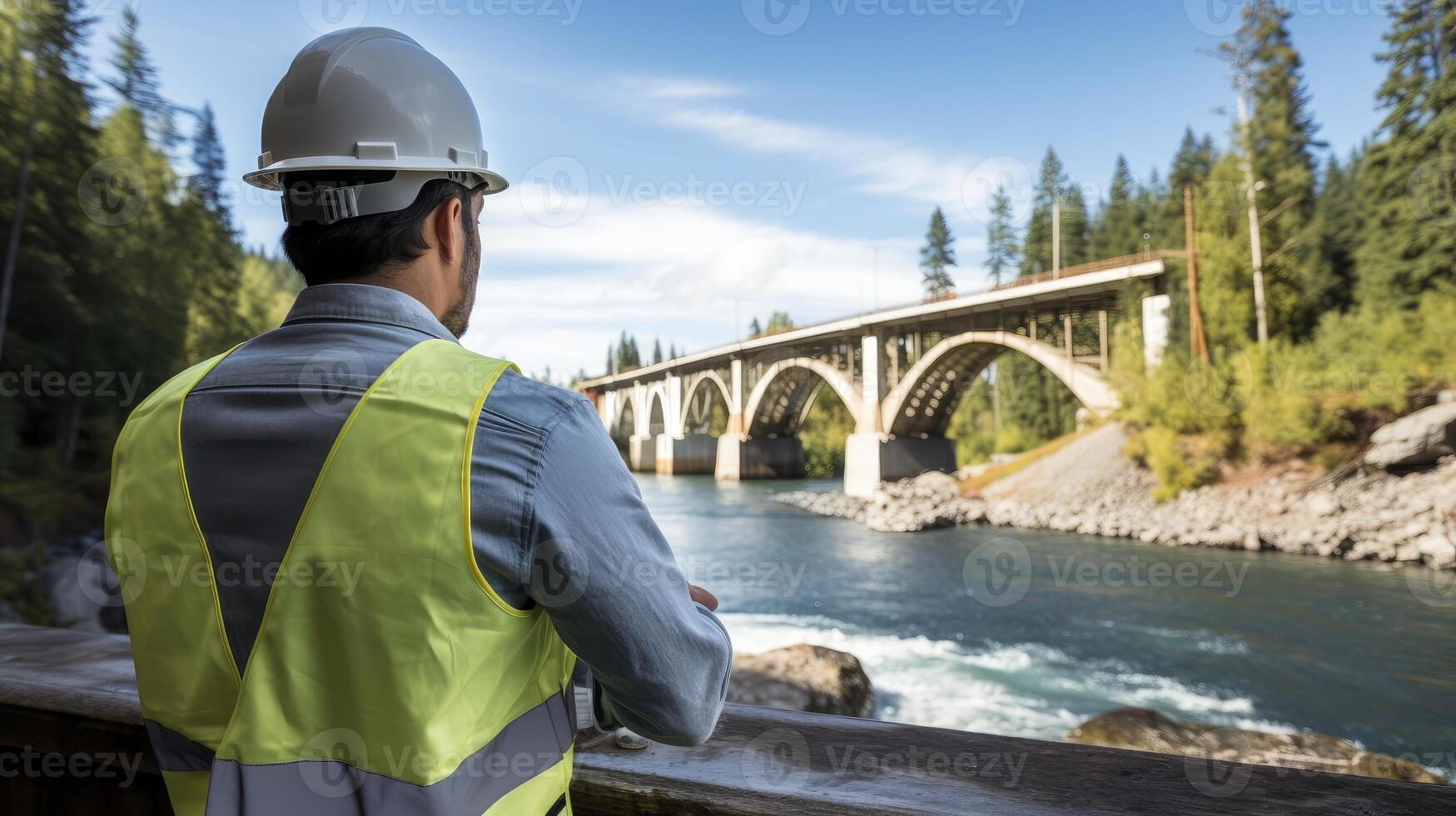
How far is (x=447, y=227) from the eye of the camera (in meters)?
0.67

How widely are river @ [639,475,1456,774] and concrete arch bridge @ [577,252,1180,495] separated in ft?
13.5

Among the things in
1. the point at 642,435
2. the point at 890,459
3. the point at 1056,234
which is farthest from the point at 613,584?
the point at 1056,234

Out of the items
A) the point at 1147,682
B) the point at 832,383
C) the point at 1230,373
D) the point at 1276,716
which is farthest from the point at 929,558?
the point at 1276,716

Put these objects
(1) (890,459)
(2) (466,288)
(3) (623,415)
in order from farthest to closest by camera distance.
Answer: (1) (890,459), (3) (623,415), (2) (466,288)

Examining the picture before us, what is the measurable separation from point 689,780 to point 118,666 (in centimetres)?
100

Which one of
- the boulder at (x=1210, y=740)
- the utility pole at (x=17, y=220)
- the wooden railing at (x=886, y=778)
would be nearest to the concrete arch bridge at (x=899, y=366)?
the utility pole at (x=17, y=220)

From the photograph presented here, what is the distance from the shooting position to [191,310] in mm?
16188

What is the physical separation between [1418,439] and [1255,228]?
6119 mm

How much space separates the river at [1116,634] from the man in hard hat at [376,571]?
20.4 feet

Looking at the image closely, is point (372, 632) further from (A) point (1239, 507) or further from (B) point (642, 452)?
(B) point (642, 452)

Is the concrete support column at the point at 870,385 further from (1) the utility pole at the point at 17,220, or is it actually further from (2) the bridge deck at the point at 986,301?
(1) the utility pole at the point at 17,220

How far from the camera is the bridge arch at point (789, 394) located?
19766 mm

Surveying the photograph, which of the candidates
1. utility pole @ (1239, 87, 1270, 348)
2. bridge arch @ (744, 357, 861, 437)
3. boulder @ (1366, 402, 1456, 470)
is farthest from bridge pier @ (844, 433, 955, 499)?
boulder @ (1366, 402, 1456, 470)

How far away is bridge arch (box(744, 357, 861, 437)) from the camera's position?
19.8 meters
